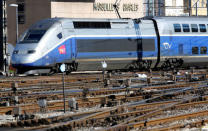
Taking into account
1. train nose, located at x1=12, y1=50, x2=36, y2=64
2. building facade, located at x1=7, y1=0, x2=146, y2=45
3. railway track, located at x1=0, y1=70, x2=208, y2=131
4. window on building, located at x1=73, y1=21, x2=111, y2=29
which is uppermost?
building facade, located at x1=7, y1=0, x2=146, y2=45

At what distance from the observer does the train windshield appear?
97.8 ft

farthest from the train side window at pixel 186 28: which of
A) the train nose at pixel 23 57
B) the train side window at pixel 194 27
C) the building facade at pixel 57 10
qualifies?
the building facade at pixel 57 10

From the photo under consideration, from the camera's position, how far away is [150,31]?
34219mm

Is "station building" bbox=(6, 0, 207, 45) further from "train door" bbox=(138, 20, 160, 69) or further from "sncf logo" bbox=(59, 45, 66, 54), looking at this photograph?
"sncf logo" bbox=(59, 45, 66, 54)

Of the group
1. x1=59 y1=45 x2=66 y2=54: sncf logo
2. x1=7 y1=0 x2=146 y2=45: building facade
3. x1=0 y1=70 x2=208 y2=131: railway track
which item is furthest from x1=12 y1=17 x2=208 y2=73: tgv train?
x1=7 y1=0 x2=146 y2=45: building facade

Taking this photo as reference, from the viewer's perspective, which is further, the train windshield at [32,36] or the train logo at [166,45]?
the train logo at [166,45]

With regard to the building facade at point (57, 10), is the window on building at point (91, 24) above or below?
below

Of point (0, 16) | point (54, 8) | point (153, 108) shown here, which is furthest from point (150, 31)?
point (0, 16)

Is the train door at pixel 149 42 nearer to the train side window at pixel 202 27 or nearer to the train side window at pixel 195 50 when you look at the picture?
the train side window at pixel 195 50

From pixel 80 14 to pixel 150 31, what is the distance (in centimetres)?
3130

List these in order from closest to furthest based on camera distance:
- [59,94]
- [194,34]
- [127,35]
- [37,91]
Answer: [59,94]
[37,91]
[127,35]
[194,34]

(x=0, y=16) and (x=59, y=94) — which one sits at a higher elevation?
(x=0, y=16)

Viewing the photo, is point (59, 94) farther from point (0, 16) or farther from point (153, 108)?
point (0, 16)

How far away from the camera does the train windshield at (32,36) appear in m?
29.8
